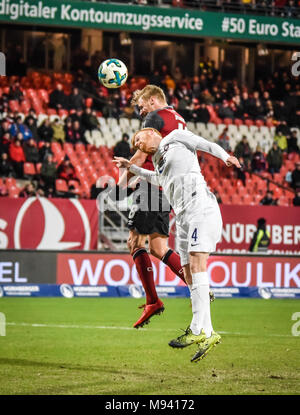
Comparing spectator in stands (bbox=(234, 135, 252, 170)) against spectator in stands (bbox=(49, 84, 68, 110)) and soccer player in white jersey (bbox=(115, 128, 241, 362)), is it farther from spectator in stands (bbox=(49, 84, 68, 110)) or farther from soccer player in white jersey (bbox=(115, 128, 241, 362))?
soccer player in white jersey (bbox=(115, 128, 241, 362))

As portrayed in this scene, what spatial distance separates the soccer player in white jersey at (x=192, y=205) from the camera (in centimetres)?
696

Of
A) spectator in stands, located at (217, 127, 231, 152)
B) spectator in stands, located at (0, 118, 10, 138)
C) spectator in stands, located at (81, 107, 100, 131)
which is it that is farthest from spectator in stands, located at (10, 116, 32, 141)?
spectator in stands, located at (217, 127, 231, 152)

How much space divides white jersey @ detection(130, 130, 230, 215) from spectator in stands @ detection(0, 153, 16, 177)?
12.1m

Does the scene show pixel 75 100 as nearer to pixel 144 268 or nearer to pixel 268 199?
pixel 268 199

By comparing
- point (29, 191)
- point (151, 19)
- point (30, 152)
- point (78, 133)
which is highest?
point (151, 19)

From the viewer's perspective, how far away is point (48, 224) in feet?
52.1

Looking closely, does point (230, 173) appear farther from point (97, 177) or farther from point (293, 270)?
point (293, 270)

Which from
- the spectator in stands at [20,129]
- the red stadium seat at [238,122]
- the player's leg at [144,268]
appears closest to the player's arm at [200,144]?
the player's leg at [144,268]

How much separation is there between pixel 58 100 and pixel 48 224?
22.9ft

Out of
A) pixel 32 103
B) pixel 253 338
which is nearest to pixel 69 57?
pixel 32 103

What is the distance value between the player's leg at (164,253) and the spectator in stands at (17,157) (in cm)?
1077

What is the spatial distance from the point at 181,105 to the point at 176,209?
54.8ft

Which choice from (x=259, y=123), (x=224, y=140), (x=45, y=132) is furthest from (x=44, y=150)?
(x=259, y=123)

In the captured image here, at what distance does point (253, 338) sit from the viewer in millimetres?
9719
